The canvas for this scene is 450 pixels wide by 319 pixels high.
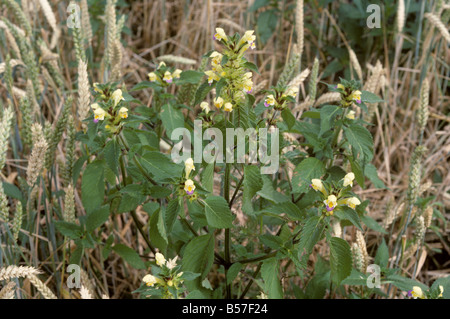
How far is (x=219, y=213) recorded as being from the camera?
1.35m

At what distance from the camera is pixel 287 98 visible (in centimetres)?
143

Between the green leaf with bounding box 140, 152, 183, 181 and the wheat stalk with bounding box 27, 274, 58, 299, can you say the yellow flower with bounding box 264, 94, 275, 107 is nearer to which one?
the green leaf with bounding box 140, 152, 183, 181

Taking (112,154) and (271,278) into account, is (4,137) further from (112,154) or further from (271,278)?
(271,278)

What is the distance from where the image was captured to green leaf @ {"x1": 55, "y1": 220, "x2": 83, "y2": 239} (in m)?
1.70

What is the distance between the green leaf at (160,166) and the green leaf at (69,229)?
19.6 inches

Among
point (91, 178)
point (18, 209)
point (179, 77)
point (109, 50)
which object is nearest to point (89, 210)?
point (91, 178)

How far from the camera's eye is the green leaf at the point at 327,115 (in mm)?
1484

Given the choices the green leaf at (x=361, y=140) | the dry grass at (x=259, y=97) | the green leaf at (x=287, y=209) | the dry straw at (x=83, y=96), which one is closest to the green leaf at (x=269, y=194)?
the green leaf at (x=287, y=209)

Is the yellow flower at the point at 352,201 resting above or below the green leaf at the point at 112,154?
below

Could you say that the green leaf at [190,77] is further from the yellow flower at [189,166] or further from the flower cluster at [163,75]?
the yellow flower at [189,166]

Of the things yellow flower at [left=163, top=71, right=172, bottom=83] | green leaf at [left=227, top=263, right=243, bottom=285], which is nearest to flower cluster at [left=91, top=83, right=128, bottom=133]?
yellow flower at [left=163, top=71, right=172, bottom=83]

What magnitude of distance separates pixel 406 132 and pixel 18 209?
1.98 meters

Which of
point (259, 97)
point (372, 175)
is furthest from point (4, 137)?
point (259, 97)
